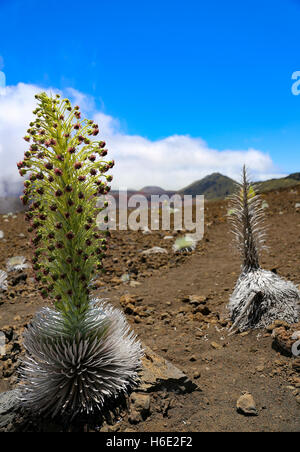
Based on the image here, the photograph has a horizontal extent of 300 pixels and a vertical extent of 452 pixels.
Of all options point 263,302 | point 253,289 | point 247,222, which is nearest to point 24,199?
point 247,222

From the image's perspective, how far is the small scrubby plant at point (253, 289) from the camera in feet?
12.2

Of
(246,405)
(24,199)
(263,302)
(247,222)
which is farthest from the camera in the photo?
(247,222)

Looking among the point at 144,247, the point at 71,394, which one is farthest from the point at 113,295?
the point at 71,394

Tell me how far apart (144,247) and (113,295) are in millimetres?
2818

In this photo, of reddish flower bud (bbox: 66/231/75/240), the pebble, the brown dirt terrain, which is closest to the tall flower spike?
the brown dirt terrain

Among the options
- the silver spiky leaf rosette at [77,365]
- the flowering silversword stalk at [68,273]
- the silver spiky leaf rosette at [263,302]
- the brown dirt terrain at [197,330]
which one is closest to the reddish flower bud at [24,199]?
the flowering silversword stalk at [68,273]

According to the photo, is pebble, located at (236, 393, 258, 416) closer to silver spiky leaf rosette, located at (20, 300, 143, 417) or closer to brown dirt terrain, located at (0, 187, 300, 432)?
brown dirt terrain, located at (0, 187, 300, 432)

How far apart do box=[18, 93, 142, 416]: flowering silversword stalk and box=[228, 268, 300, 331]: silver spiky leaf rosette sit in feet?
5.55

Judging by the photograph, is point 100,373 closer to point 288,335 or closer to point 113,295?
point 288,335

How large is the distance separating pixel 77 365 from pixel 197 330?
1902 millimetres

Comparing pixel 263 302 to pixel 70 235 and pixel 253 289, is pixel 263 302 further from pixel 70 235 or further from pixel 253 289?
pixel 70 235

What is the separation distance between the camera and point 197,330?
3.97m

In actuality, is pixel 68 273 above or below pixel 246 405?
above

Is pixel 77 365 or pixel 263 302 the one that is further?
pixel 263 302
